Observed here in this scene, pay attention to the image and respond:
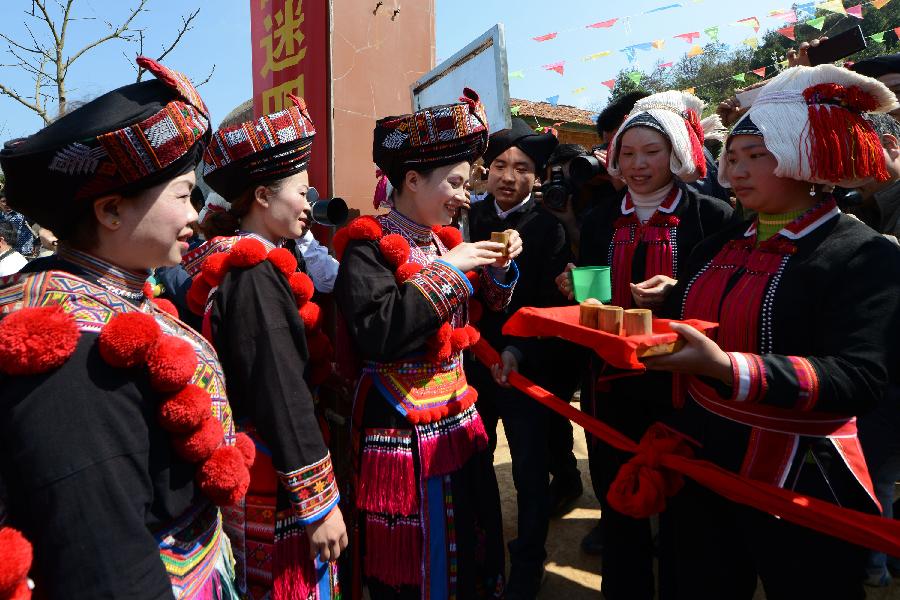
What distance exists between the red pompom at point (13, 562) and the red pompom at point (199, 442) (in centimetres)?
28

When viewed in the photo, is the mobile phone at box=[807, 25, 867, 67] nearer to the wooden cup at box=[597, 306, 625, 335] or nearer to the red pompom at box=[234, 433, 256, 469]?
the wooden cup at box=[597, 306, 625, 335]

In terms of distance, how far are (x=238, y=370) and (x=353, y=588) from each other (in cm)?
110

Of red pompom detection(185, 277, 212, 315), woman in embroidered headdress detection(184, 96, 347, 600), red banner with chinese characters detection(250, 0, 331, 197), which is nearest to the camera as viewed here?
woman in embroidered headdress detection(184, 96, 347, 600)

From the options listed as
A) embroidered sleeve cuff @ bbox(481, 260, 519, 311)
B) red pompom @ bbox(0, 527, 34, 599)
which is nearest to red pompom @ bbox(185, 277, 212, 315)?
red pompom @ bbox(0, 527, 34, 599)

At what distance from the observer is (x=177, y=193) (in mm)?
1205

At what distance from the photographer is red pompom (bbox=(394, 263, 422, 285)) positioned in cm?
193

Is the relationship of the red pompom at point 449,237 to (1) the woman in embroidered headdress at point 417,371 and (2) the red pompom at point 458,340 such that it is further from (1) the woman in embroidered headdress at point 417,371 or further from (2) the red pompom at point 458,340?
(2) the red pompom at point 458,340

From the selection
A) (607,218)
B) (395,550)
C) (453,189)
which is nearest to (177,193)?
(453,189)

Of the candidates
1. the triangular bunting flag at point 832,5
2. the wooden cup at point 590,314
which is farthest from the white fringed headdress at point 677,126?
the triangular bunting flag at point 832,5

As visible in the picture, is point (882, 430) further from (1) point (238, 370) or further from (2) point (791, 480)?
(1) point (238, 370)

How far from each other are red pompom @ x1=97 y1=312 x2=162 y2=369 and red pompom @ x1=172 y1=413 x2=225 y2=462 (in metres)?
0.18

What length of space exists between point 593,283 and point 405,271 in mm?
648

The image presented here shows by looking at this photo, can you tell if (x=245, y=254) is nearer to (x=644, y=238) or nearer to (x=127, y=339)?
(x=127, y=339)

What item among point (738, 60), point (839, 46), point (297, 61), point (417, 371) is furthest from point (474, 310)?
point (738, 60)
